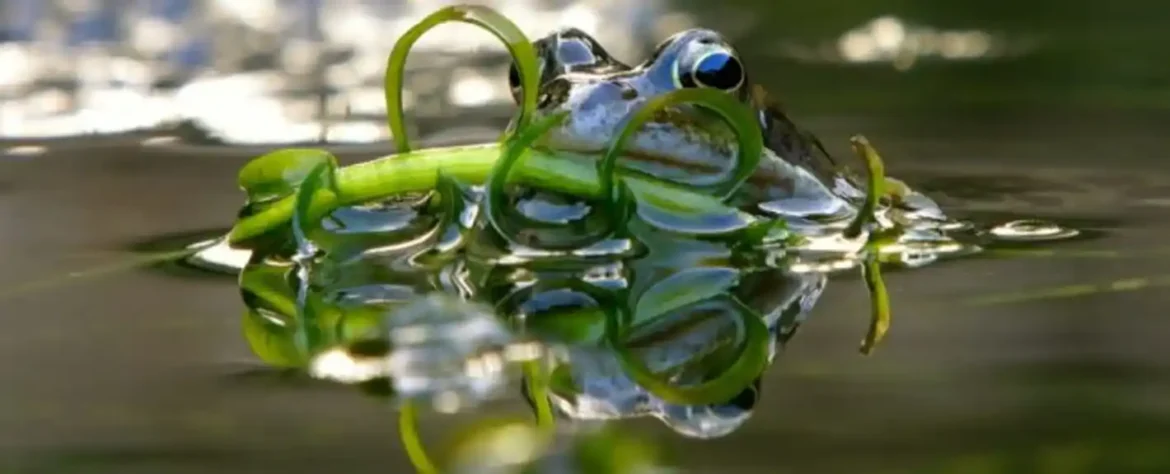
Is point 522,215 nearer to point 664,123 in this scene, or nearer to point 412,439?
point 664,123

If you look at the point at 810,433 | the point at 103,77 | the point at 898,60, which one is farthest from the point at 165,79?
the point at 810,433

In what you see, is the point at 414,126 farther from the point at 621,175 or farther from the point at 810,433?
the point at 810,433

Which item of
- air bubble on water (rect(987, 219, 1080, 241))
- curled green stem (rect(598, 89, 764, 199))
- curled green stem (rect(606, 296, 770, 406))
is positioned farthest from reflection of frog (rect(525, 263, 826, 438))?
air bubble on water (rect(987, 219, 1080, 241))

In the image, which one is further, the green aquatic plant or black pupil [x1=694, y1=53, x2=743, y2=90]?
black pupil [x1=694, y1=53, x2=743, y2=90]

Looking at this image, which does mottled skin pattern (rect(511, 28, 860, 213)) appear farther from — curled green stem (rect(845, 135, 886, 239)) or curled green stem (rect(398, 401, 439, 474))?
curled green stem (rect(398, 401, 439, 474))

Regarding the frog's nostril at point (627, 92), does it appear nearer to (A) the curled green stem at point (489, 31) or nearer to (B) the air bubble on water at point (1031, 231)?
(A) the curled green stem at point (489, 31)

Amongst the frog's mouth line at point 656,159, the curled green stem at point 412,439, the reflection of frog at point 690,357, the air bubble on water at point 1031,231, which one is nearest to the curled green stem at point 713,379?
the reflection of frog at point 690,357
